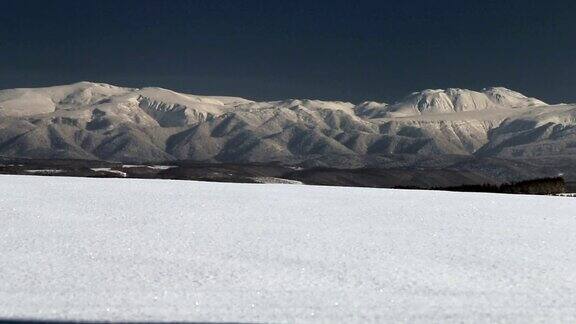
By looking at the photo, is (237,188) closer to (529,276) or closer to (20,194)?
(20,194)

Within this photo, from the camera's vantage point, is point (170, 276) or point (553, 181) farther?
point (553, 181)

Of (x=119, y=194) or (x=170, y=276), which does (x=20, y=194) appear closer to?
(x=119, y=194)

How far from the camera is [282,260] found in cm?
1786

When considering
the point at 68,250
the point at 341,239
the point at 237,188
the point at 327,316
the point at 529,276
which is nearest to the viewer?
the point at 327,316

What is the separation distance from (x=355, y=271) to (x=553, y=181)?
49.6 m

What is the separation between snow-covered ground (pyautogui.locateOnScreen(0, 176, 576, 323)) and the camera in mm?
13500

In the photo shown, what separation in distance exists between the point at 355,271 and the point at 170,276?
4181mm

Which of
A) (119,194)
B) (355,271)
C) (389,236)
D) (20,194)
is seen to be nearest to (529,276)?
(355,271)

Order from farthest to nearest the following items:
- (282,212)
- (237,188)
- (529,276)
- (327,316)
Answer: (237,188)
(282,212)
(529,276)
(327,316)

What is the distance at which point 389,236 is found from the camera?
21.5 meters

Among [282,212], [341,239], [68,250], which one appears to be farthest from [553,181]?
[68,250]

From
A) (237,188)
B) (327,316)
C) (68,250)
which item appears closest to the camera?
(327,316)

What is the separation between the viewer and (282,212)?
26375mm

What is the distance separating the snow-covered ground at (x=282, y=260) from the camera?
44.3ft
